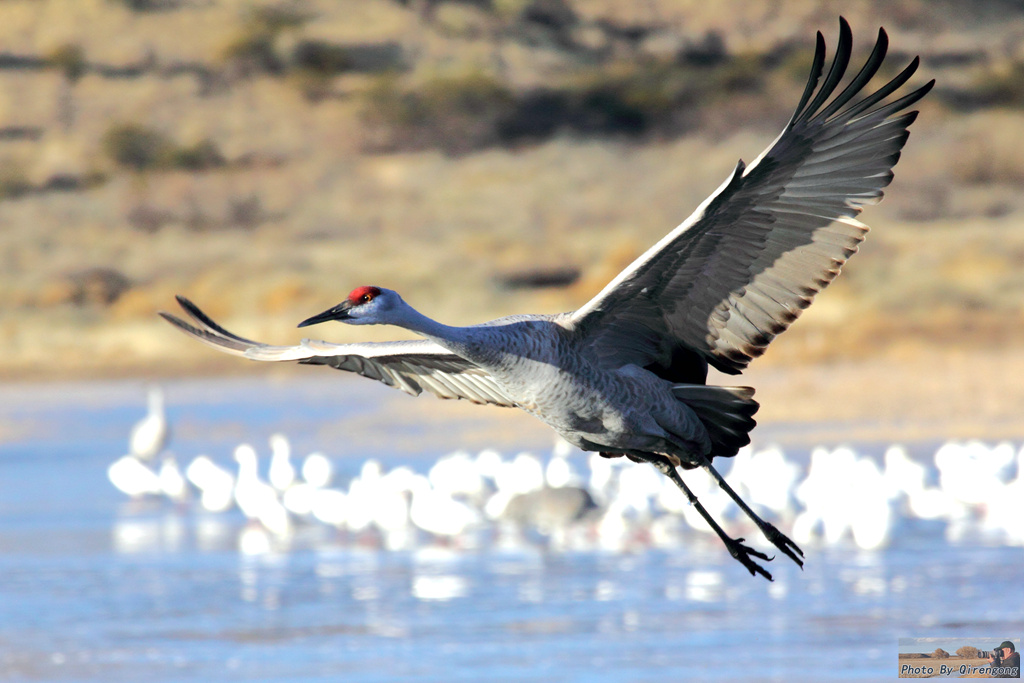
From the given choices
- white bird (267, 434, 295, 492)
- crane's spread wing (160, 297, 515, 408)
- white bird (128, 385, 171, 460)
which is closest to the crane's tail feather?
crane's spread wing (160, 297, 515, 408)

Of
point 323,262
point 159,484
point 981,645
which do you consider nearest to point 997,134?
point 323,262

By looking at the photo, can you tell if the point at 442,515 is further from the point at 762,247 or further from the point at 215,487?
the point at 762,247

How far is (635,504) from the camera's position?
13539mm

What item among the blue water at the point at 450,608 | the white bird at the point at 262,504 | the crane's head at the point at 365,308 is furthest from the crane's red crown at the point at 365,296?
the white bird at the point at 262,504

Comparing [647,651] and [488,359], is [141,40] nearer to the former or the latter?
[647,651]

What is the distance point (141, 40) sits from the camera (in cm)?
3875

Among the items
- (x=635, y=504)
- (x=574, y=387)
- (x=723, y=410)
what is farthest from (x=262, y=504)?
(x=574, y=387)

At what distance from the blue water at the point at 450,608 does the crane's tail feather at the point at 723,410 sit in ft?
10.8

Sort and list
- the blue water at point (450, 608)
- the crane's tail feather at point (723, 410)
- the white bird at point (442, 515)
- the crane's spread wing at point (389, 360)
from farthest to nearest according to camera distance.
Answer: the white bird at point (442, 515) → the blue water at point (450, 608) → the crane's spread wing at point (389, 360) → the crane's tail feather at point (723, 410)

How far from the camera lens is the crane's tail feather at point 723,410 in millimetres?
5742

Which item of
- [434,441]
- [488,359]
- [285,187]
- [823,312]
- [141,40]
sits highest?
[141,40]

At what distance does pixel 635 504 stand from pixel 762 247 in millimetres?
8231

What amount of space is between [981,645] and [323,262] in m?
27.4

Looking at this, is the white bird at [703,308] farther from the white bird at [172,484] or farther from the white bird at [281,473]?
the white bird at [172,484]
